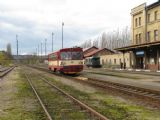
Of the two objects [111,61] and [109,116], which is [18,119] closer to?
[109,116]

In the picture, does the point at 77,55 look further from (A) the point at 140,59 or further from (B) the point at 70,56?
(A) the point at 140,59

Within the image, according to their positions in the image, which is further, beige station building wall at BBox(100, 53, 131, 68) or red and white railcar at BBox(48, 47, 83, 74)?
beige station building wall at BBox(100, 53, 131, 68)

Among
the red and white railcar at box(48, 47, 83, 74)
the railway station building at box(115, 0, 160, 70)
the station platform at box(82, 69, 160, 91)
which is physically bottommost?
the station platform at box(82, 69, 160, 91)

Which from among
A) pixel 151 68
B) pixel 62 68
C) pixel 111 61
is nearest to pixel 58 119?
pixel 62 68

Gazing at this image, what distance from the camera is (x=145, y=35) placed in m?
61.7

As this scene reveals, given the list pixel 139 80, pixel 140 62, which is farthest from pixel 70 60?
pixel 140 62

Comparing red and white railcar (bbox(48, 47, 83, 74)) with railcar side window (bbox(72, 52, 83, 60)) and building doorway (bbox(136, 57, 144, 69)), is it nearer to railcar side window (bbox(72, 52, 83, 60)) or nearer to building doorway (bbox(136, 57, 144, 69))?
railcar side window (bbox(72, 52, 83, 60))

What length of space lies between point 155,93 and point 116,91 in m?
2.52

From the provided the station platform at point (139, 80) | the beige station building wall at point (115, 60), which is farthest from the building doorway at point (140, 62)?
the station platform at point (139, 80)

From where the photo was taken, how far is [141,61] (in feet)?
203

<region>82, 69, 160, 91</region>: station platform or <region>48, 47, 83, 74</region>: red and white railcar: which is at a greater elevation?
<region>48, 47, 83, 74</region>: red and white railcar

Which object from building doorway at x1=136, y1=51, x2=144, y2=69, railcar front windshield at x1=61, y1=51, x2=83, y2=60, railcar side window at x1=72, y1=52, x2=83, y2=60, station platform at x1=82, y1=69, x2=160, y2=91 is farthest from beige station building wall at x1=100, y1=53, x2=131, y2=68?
station platform at x1=82, y1=69, x2=160, y2=91

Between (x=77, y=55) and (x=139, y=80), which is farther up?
(x=77, y=55)

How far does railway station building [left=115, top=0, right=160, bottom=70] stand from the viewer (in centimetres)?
5519
